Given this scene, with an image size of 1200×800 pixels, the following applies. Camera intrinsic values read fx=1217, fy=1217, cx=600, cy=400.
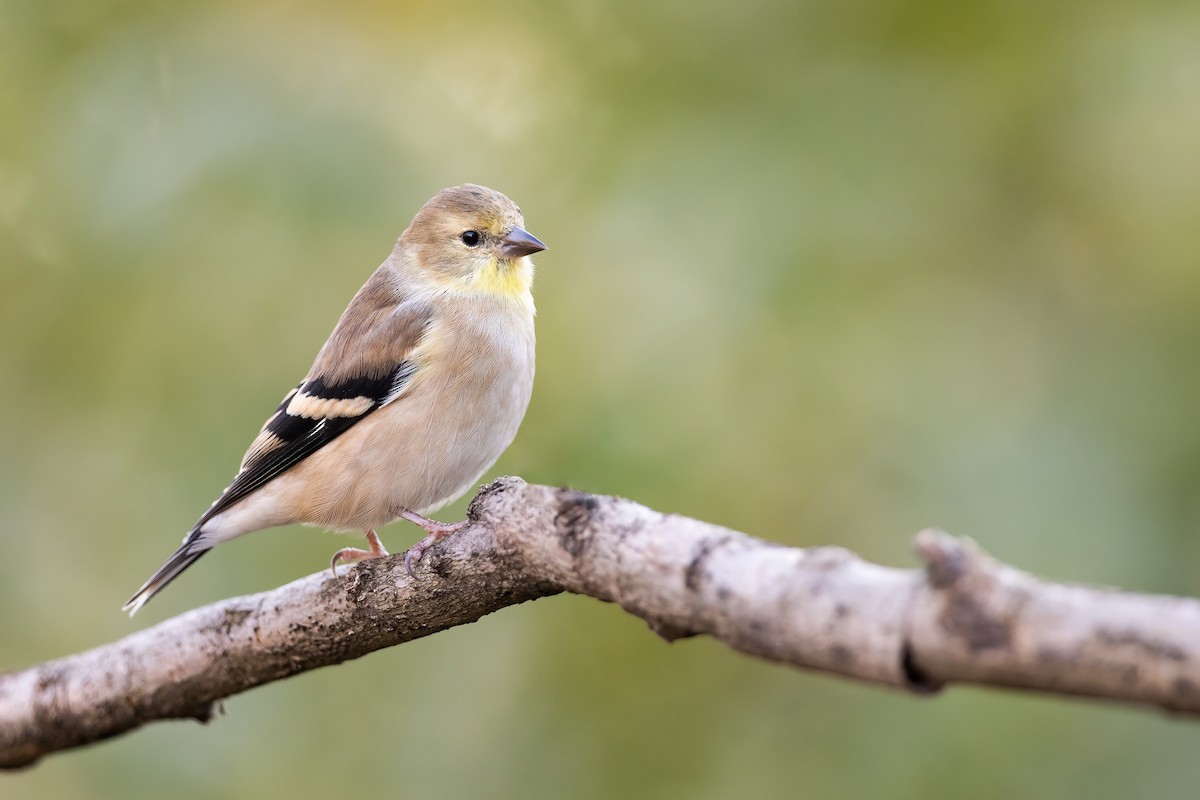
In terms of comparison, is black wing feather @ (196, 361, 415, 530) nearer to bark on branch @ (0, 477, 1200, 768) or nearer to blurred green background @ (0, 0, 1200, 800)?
blurred green background @ (0, 0, 1200, 800)

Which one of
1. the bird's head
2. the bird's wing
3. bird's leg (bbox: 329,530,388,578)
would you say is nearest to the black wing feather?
the bird's wing

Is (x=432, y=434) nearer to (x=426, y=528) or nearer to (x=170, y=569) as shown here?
(x=426, y=528)

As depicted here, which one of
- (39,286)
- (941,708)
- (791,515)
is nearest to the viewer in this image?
(941,708)

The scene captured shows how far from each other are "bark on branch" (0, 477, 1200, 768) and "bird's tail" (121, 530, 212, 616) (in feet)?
1.31

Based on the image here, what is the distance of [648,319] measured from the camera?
3559mm

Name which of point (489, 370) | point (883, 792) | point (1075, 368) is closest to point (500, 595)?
point (489, 370)

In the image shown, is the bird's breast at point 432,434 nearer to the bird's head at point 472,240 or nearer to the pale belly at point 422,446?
the pale belly at point 422,446

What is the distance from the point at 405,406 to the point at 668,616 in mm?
1835

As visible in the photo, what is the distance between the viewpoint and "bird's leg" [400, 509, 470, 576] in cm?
263

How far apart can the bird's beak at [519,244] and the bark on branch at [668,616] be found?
4.28 ft

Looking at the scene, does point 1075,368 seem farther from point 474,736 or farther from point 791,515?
point 474,736

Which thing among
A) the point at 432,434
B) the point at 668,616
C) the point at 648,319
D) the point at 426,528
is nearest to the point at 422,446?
the point at 432,434

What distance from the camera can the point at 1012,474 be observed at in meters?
3.27

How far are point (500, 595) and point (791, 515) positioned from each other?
1.49 metres
